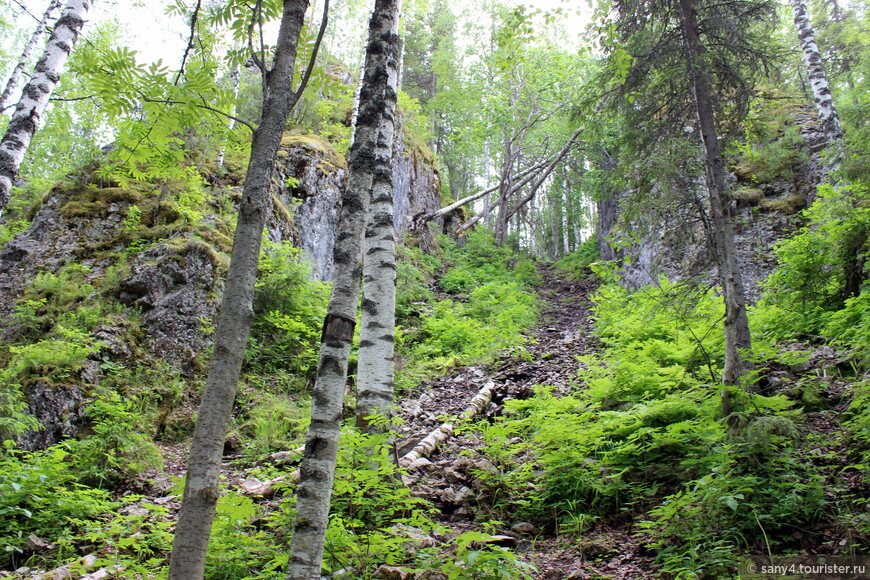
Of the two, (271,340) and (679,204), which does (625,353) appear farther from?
(271,340)

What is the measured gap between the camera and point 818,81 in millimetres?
11414

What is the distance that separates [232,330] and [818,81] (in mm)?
14720

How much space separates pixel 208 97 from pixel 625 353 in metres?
6.05

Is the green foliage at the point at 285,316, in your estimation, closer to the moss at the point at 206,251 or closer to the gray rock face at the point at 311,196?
the moss at the point at 206,251

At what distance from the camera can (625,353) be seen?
6789 millimetres

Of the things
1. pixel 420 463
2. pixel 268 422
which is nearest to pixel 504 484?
pixel 420 463

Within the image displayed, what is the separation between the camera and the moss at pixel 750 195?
11.3 m

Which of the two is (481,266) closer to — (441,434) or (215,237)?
(215,237)

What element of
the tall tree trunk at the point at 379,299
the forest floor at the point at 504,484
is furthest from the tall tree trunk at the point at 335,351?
the tall tree trunk at the point at 379,299

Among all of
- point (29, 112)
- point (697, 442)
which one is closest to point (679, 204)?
point (697, 442)

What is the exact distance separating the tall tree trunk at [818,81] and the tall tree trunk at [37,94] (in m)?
14.2

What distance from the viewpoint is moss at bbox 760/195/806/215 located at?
1065cm

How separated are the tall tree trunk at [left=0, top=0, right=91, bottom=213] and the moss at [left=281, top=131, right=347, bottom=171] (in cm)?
539

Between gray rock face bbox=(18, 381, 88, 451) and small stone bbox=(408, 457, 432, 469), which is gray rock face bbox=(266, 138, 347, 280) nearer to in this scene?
gray rock face bbox=(18, 381, 88, 451)
